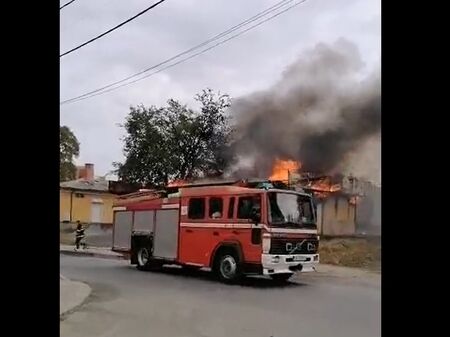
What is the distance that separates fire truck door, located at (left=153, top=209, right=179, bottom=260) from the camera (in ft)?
14.6

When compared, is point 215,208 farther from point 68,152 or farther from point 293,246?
point 68,152

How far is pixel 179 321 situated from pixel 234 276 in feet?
1.71

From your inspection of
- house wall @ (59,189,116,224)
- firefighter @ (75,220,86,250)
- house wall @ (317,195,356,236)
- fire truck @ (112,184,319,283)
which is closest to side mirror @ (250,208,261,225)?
fire truck @ (112,184,319,283)

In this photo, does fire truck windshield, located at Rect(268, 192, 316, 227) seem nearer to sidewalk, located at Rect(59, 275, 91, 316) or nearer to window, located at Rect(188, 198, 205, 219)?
window, located at Rect(188, 198, 205, 219)

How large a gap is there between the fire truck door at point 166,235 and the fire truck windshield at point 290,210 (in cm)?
87

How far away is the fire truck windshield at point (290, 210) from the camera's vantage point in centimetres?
373

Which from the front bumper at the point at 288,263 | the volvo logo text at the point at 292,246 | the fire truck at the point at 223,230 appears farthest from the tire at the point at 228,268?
the volvo logo text at the point at 292,246

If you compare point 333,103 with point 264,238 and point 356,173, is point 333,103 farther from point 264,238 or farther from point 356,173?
point 264,238

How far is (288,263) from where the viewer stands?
4.02 meters

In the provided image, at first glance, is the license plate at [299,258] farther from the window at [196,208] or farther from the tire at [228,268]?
the window at [196,208]

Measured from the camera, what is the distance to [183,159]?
3965mm
